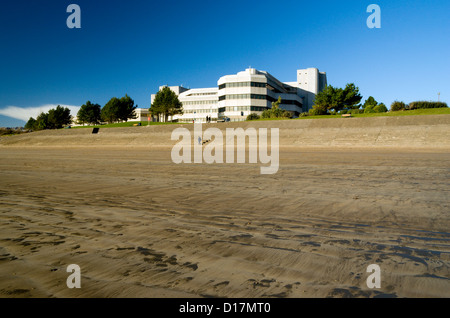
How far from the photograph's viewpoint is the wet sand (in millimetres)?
2387

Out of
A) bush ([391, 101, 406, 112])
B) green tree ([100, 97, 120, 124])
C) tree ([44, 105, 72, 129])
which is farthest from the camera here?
tree ([44, 105, 72, 129])

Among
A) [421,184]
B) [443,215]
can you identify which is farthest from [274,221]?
[421,184]

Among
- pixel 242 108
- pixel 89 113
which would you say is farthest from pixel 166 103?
pixel 89 113

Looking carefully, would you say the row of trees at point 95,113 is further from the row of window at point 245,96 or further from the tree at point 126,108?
the row of window at point 245,96

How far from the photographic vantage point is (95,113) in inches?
3873

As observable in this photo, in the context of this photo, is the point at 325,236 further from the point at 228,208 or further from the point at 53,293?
the point at 53,293

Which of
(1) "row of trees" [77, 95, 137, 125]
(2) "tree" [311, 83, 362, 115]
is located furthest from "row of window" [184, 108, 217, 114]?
(2) "tree" [311, 83, 362, 115]

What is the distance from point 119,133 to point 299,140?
27798mm

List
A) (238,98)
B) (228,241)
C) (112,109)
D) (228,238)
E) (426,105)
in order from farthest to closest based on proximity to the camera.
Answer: (112,109) → (238,98) → (426,105) → (228,238) → (228,241)

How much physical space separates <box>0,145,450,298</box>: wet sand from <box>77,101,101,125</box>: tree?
10041cm

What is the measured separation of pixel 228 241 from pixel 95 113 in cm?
10720

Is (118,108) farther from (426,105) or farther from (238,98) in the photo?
(426,105)

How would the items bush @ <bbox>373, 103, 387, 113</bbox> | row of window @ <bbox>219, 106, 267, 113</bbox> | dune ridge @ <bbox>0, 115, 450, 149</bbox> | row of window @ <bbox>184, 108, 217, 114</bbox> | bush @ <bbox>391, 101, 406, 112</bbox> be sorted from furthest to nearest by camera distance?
row of window @ <bbox>184, 108, 217, 114</bbox>, row of window @ <bbox>219, 106, 267, 113</bbox>, bush @ <bbox>373, 103, 387, 113</bbox>, bush @ <bbox>391, 101, 406, 112</bbox>, dune ridge @ <bbox>0, 115, 450, 149</bbox>

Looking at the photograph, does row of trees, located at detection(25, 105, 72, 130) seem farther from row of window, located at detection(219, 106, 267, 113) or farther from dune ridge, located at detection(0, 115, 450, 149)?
dune ridge, located at detection(0, 115, 450, 149)
